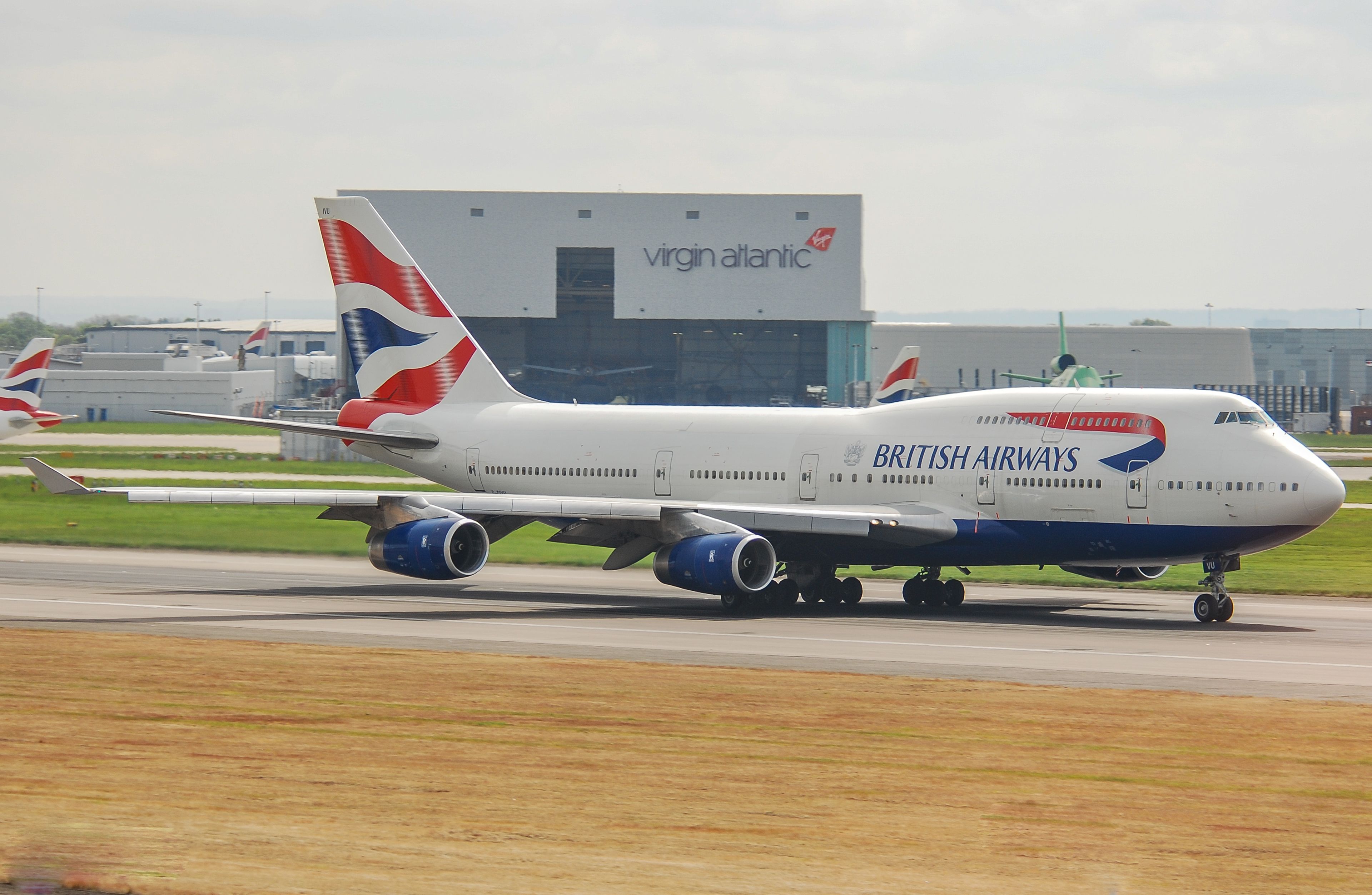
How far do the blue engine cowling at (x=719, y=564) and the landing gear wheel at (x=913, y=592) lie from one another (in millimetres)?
3932

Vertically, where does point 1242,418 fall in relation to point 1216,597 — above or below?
above

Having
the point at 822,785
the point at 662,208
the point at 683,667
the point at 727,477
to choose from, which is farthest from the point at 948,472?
the point at 662,208

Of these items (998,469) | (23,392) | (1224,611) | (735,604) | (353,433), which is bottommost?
(735,604)

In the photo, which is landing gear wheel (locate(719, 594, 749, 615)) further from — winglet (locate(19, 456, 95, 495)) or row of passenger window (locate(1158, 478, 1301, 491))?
winglet (locate(19, 456, 95, 495))

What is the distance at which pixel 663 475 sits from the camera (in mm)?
38781

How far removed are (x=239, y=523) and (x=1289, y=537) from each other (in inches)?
1253

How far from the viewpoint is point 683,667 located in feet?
83.3

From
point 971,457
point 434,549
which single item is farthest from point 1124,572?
point 434,549

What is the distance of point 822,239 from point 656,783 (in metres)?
111

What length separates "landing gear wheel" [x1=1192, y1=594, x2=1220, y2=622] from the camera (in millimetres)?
32500

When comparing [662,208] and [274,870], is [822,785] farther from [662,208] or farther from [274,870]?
[662,208]

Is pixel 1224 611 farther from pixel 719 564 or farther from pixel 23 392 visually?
pixel 23 392

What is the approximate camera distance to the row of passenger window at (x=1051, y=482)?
32.8 metres

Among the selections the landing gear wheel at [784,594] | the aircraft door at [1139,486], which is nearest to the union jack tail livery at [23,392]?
the landing gear wheel at [784,594]
